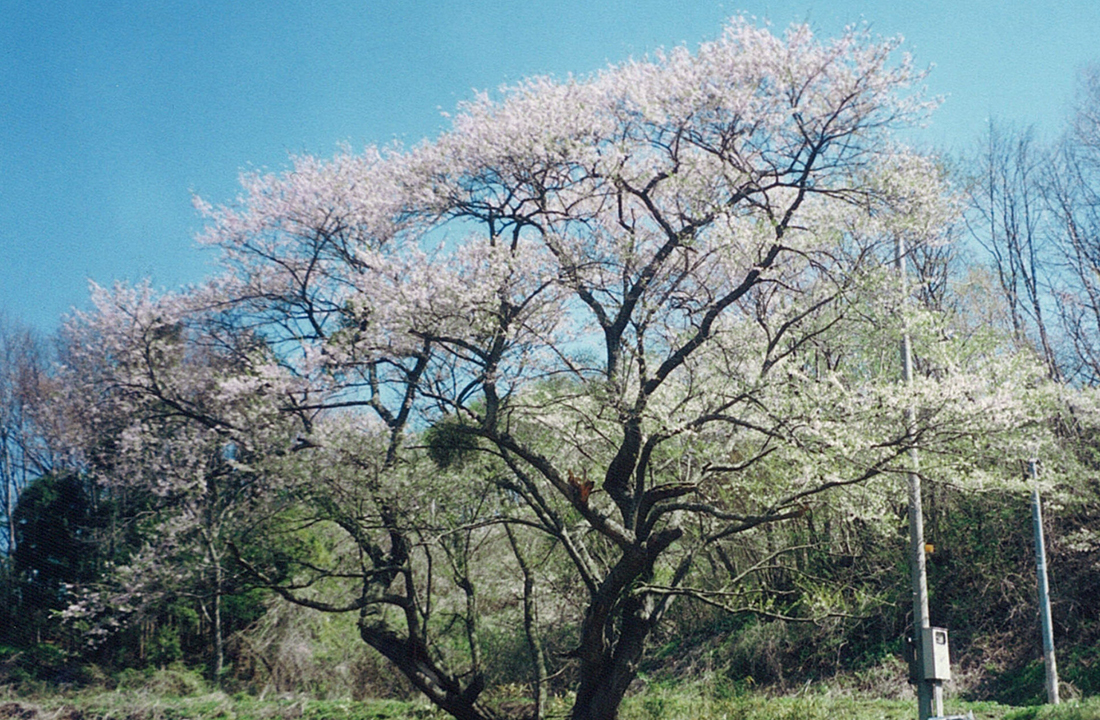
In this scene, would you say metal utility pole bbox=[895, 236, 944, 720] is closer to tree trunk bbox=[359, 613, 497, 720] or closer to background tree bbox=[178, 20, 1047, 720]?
background tree bbox=[178, 20, 1047, 720]

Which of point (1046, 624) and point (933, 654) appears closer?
point (933, 654)

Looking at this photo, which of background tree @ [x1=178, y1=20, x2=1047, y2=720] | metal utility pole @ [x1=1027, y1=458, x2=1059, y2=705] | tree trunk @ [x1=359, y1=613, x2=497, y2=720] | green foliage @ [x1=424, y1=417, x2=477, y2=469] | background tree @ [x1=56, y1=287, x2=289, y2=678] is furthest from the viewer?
metal utility pole @ [x1=1027, y1=458, x2=1059, y2=705]

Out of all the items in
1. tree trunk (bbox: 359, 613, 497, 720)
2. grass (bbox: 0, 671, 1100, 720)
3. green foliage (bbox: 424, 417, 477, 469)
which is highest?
green foliage (bbox: 424, 417, 477, 469)

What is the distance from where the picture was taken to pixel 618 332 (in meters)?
9.52

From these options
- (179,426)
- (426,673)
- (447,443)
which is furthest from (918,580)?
(179,426)

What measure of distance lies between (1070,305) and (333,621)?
16.3m

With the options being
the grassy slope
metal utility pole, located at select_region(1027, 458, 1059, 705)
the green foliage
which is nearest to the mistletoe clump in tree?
the green foliage

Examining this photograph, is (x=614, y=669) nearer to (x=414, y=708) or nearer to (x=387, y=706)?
(x=414, y=708)

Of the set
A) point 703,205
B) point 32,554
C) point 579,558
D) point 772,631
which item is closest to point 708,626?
point 772,631

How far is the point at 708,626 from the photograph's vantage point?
1788 cm

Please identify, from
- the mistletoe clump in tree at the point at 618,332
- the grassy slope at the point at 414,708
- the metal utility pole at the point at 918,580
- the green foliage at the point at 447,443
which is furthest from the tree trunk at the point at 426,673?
the metal utility pole at the point at 918,580

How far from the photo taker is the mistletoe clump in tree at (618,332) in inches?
352

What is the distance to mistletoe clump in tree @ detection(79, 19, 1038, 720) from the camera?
894 cm

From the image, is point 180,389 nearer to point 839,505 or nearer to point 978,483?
point 839,505
